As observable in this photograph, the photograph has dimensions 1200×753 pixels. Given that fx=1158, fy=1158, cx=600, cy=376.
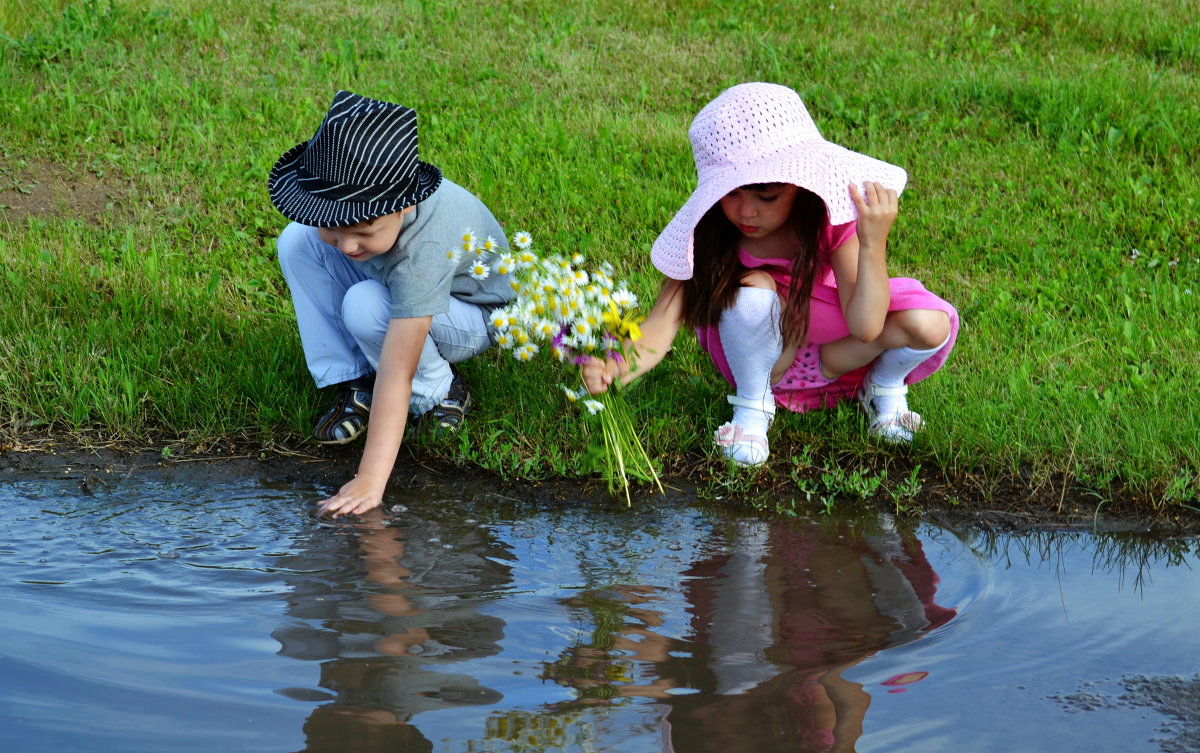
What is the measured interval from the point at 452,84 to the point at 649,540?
13.4ft

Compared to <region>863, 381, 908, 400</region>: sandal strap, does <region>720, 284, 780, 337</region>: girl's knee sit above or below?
above

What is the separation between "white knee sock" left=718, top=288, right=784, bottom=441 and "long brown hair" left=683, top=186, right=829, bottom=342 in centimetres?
4

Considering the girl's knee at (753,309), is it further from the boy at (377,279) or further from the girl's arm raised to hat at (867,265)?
the boy at (377,279)

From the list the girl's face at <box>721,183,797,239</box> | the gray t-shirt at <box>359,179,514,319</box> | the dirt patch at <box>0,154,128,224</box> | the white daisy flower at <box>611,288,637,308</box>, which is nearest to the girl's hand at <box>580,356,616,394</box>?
the white daisy flower at <box>611,288,637,308</box>

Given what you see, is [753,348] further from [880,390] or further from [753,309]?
[880,390]

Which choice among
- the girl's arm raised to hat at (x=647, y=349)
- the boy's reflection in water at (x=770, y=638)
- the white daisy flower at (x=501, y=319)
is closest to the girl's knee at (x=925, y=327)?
the boy's reflection in water at (x=770, y=638)

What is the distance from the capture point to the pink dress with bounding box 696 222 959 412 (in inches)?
144

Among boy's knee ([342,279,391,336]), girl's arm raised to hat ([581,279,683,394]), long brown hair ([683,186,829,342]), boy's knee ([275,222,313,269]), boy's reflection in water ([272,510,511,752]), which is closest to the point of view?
boy's reflection in water ([272,510,511,752])

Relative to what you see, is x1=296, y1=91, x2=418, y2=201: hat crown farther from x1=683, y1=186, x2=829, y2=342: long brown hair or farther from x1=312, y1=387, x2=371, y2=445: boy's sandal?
x1=683, y1=186, x2=829, y2=342: long brown hair

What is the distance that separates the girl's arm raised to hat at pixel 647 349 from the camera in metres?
3.53

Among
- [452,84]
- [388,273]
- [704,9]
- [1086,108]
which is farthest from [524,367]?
[704,9]

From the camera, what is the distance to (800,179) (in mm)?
3445

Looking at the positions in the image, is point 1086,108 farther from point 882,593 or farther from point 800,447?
point 882,593

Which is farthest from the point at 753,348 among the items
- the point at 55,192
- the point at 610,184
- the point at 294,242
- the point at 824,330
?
the point at 55,192
